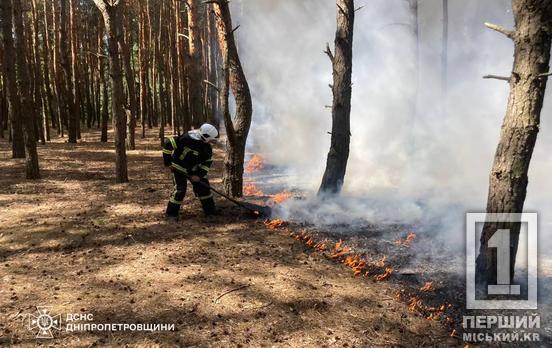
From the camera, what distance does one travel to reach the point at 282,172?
42.1 ft

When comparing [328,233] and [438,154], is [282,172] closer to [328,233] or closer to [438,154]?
[438,154]

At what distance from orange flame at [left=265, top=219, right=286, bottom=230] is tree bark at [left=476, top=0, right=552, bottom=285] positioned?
3537mm

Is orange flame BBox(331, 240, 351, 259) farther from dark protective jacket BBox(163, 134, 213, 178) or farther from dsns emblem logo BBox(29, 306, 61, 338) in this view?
dsns emblem logo BBox(29, 306, 61, 338)

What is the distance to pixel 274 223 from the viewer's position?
7395 mm

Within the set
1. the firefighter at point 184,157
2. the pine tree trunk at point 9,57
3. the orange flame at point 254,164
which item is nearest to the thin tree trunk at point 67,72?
the pine tree trunk at point 9,57

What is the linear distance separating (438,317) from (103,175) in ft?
29.6

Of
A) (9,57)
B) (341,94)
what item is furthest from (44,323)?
(9,57)

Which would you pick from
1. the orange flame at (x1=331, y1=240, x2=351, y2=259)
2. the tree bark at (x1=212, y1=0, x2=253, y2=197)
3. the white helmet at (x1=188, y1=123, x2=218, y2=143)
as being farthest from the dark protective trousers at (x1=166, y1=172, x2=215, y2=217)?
the orange flame at (x1=331, y1=240, x2=351, y2=259)

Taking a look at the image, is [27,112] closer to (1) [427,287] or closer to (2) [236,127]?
(2) [236,127]

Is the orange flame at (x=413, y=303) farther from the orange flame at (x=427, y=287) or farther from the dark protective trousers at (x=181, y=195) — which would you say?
the dark protective trousers at (x=181, y=195)

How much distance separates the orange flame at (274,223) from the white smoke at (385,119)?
1.89ft

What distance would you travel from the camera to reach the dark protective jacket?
7094 mm

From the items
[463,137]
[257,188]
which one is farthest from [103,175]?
[463,137]

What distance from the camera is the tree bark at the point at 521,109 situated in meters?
4.33
